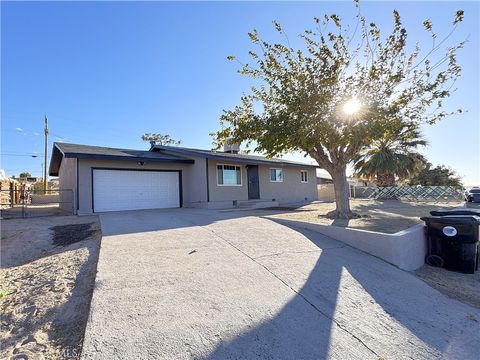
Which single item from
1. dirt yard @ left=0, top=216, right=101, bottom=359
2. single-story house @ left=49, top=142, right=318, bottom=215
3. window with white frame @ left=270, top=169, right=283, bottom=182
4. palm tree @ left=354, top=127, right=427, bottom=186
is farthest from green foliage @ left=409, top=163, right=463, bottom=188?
dirt yard @ left=0, top=216, right=101, bottom=359

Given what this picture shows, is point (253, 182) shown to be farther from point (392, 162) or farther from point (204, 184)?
point (392, 162)

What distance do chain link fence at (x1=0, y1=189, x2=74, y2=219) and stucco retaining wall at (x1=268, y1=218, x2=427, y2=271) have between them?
11723 mm

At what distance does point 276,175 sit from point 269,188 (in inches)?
47.5

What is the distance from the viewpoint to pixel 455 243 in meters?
5.54

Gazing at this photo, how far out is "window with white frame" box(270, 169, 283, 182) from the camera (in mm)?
17578

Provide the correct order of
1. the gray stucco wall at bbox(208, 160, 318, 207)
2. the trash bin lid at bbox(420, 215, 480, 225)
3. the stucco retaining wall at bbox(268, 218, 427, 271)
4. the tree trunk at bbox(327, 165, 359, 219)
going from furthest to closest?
the gray stucco wall at bbox(208, 160, 318, 207) → the tree trunk at bbox(327, 165, 359, 219) → the trash bin lid at bbox(420, 215, 480, 225) → the stucco retaining wall at bbox(268, 218, 427, 271)

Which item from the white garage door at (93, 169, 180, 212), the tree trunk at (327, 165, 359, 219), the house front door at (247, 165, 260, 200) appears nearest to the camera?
the tree trunk at (327, 165, 359, 219)

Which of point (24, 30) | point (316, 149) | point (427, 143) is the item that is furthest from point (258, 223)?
point (427, 143)

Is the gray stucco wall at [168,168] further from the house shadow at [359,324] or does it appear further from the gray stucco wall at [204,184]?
the house shadow at [359,324]

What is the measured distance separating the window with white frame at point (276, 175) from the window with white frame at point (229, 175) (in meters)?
2.75

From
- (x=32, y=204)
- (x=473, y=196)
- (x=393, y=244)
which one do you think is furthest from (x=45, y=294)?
(x=473, y=196)

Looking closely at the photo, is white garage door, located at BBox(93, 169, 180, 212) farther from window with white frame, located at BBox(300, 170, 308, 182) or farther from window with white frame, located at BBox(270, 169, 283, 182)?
window with white frame, located at BBox(300, 170, 308, 182)

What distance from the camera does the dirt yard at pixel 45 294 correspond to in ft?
7.87

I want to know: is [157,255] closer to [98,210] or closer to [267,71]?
[267,71]
